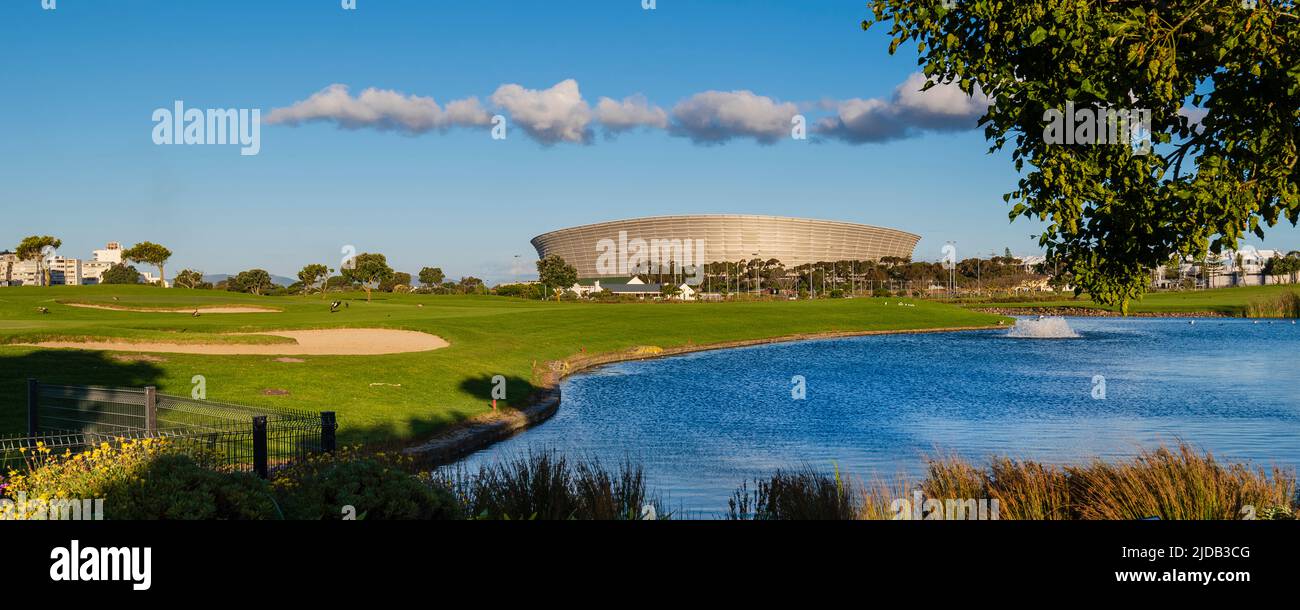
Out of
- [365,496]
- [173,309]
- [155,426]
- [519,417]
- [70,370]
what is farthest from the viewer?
[173,309]

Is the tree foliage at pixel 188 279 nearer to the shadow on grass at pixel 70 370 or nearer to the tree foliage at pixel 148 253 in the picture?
the tree foliage at pixel 148 253

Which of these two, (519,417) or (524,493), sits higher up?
(524,493)

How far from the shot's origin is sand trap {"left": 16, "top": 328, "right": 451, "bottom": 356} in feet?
113

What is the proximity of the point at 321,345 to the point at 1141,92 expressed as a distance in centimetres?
3586

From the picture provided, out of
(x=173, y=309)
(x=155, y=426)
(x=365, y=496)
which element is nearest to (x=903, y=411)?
(x=155, y=426)

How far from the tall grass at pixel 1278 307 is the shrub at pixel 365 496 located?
386ft

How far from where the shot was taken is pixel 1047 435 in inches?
1083

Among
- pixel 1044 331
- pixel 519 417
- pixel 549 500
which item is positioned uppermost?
pixel 549 500

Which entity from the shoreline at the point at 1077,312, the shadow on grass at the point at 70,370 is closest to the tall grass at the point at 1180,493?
the shadow on grass at the point at 70,370

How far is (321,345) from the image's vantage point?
40562 mm

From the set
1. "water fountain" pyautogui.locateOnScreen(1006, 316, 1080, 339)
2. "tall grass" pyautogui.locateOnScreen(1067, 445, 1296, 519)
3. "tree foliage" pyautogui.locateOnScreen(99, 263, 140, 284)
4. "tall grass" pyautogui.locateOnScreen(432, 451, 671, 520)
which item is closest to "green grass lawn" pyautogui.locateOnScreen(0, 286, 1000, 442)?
"tall grass" pyautogui.locateOnScreen(432, 451, 671, 520)

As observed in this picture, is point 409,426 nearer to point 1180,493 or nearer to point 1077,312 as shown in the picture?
point 1180,493

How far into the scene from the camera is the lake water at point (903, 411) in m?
23.8
